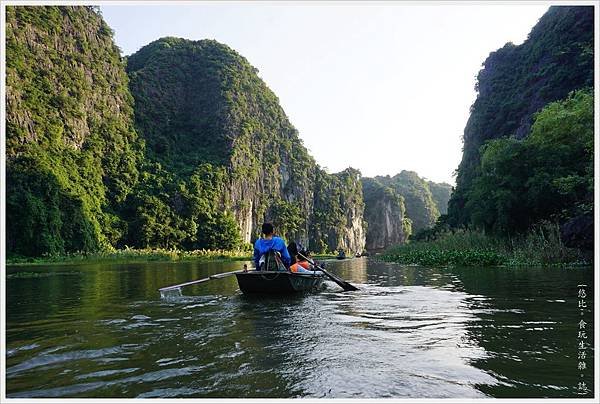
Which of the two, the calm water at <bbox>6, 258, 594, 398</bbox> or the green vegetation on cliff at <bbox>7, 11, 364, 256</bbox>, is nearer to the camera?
the calm water at <bbox>6, 258, 594, 398</bbox>

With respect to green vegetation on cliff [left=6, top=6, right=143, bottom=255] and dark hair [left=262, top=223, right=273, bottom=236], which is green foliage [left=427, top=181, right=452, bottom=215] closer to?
green vegetation on cliff [left=6, top=6, right=143, bottom=255]

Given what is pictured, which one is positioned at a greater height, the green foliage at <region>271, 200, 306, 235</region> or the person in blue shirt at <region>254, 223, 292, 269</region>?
the green foliage at <region>271, 200, 306, 235</region>

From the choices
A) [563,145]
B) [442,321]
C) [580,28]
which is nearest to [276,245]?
[442,321]

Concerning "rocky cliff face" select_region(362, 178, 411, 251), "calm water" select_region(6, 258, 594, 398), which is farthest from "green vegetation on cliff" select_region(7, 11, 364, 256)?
"calm water" select_region(6, 258, 594, 398)

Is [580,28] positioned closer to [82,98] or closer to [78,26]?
[82,98]

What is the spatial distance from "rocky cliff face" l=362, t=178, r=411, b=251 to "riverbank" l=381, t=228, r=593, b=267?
116408mm

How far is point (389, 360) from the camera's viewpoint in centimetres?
431

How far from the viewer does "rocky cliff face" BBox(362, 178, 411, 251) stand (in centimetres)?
14075

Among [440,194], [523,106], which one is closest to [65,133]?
[523,106]

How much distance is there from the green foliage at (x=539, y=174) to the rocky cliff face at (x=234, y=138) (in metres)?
59.4

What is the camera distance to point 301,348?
4.79m

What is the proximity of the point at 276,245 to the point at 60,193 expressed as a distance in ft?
148

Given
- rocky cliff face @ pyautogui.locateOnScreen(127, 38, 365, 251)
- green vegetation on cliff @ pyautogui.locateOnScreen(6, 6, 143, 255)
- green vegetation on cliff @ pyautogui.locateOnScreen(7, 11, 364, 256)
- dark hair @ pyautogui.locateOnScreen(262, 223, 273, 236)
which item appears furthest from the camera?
rocky cliff face @ pyautogui.locateOnScreen(127, 38, 365, 251)

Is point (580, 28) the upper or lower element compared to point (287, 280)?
upper
